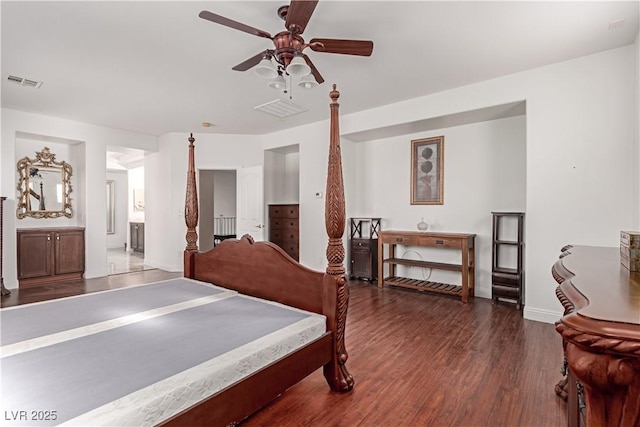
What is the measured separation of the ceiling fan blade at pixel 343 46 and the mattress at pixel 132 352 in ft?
6.19

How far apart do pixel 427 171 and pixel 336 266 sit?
342 centimetres

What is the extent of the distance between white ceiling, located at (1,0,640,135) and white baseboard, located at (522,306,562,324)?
2.60m

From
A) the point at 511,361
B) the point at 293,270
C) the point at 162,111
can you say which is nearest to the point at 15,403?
the point at 293,270

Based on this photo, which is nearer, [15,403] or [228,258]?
[15,403]

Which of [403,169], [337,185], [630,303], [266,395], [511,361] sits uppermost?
[403,169]

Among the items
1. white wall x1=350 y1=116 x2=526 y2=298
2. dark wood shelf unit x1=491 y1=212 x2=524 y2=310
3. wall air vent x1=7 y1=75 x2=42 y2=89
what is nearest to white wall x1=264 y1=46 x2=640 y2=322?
dark wood shelf unit x1=491 y1=212 x2=524 y2=310

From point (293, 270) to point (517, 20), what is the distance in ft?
8.64

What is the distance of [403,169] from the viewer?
5.19 meters

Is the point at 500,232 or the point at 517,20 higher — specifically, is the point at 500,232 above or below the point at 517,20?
below

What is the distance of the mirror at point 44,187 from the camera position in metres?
5.21

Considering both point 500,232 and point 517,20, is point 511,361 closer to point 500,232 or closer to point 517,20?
point 500,232

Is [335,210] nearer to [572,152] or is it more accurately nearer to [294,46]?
[294,46]

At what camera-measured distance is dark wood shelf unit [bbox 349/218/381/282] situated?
5168mm

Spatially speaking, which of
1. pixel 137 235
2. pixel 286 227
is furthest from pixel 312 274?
pixel 137 235
